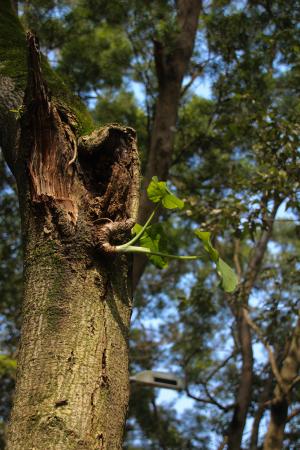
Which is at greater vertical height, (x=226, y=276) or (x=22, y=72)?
(x=22, y=72)

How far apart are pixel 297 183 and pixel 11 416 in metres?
4.26

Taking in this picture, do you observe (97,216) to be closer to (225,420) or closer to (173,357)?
(225,420)

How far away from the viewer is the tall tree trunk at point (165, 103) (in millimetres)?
4969

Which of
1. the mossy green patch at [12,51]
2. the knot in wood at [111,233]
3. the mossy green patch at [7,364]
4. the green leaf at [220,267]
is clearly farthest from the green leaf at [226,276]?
the mossy green patch at [7,364]

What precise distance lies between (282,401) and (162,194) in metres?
4.96

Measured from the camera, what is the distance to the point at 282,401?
643 centimetres

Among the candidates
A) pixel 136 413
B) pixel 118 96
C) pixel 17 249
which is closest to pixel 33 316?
pixel 17 249

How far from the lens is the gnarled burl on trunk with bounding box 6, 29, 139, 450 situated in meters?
1.47

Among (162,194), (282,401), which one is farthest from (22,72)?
(282,401)

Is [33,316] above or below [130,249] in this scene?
below

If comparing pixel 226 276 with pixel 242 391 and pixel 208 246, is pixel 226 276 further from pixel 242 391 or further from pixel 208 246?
pixel 242 391

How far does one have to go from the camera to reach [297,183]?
5367mm

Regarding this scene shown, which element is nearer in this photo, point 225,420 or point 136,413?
point 225,420

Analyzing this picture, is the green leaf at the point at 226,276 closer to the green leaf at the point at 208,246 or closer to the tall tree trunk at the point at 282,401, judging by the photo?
the green leaf at the point at 208,246
